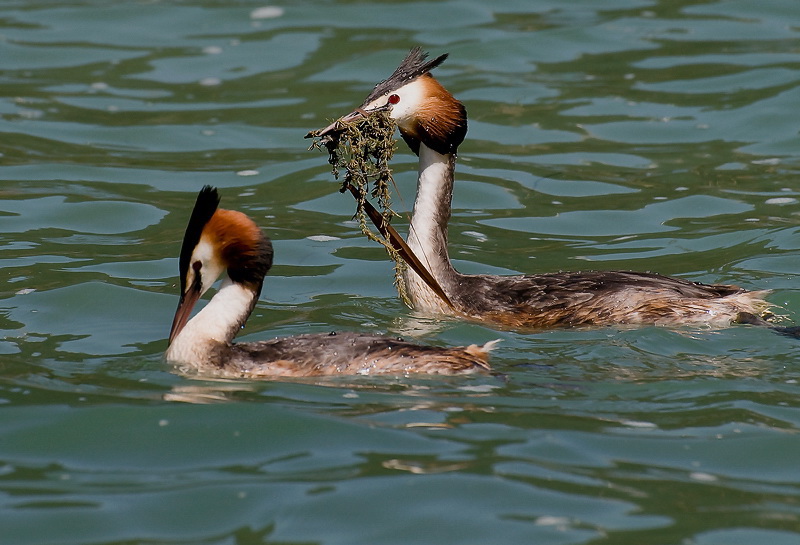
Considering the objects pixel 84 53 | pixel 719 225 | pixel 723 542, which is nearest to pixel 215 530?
pixel 723 542

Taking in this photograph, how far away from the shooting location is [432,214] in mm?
9000

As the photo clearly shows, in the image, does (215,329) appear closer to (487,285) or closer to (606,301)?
(487,285)

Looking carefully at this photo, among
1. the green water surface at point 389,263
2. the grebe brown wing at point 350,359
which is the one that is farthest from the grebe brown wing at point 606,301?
the grebe brown wing at point 350,359

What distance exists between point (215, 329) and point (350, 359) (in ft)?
2.50

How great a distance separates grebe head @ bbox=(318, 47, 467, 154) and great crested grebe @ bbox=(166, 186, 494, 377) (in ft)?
4.86

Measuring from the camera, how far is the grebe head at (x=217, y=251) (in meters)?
7.35

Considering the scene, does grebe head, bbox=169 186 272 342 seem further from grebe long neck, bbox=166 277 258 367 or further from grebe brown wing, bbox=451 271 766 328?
grebe brown wing, bbox=451 271 766 328

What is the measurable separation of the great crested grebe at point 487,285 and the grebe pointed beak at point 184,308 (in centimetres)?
120

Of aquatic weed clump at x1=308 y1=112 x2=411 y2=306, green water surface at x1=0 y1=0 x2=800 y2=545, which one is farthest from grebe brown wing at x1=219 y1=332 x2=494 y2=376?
aquatic weed clump at x1=308 y1=112 x2=411 y2=306

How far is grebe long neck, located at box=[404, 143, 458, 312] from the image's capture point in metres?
8.89

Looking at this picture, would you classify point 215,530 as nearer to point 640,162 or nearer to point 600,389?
point 600,389

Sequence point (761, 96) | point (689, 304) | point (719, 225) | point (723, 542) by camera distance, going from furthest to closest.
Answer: point (761, 96), point (719, 225), point (689, 304), point (723, 542)

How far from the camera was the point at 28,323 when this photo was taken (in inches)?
333

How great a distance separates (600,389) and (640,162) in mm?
6038
